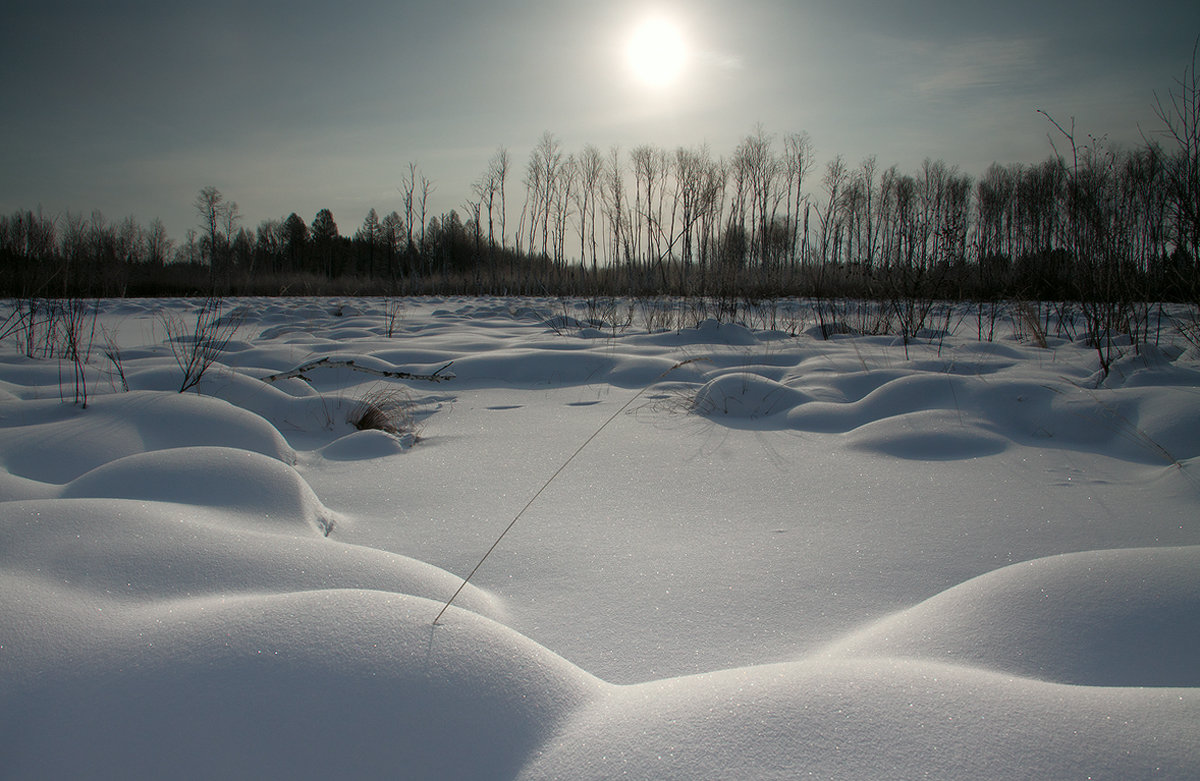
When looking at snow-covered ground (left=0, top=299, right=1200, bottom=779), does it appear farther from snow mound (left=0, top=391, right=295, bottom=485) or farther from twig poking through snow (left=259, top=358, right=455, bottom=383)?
twig poking through snow (left=259, top=358, right=455, bottom=383)

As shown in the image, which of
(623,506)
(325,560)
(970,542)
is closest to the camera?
(325,560)

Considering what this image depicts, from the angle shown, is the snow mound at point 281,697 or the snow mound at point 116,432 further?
the snow mound at point 116,432

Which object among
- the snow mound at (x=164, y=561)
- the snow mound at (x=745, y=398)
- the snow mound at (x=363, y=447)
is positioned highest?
the snow mound at (x=745, y=398)

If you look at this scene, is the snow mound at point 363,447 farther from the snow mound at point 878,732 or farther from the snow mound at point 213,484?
the snow mound at point 878,732

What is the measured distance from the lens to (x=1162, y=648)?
83cm

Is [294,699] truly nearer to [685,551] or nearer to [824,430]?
[685,551]

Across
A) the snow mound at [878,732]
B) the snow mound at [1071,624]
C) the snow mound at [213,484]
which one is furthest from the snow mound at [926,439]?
the snow mound at [213,484]

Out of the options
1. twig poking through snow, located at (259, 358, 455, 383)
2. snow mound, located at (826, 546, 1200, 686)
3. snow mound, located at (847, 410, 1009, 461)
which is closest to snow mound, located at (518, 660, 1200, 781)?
snow mound, located at (826, 546, 1200, 686)

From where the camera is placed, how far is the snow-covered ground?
0.61 meters

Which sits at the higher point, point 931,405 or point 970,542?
point 931,405

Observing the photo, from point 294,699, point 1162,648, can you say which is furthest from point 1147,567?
point 294,699

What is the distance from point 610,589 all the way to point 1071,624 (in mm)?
813

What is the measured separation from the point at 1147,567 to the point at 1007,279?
14.8 m

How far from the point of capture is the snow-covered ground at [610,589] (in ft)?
2.00
